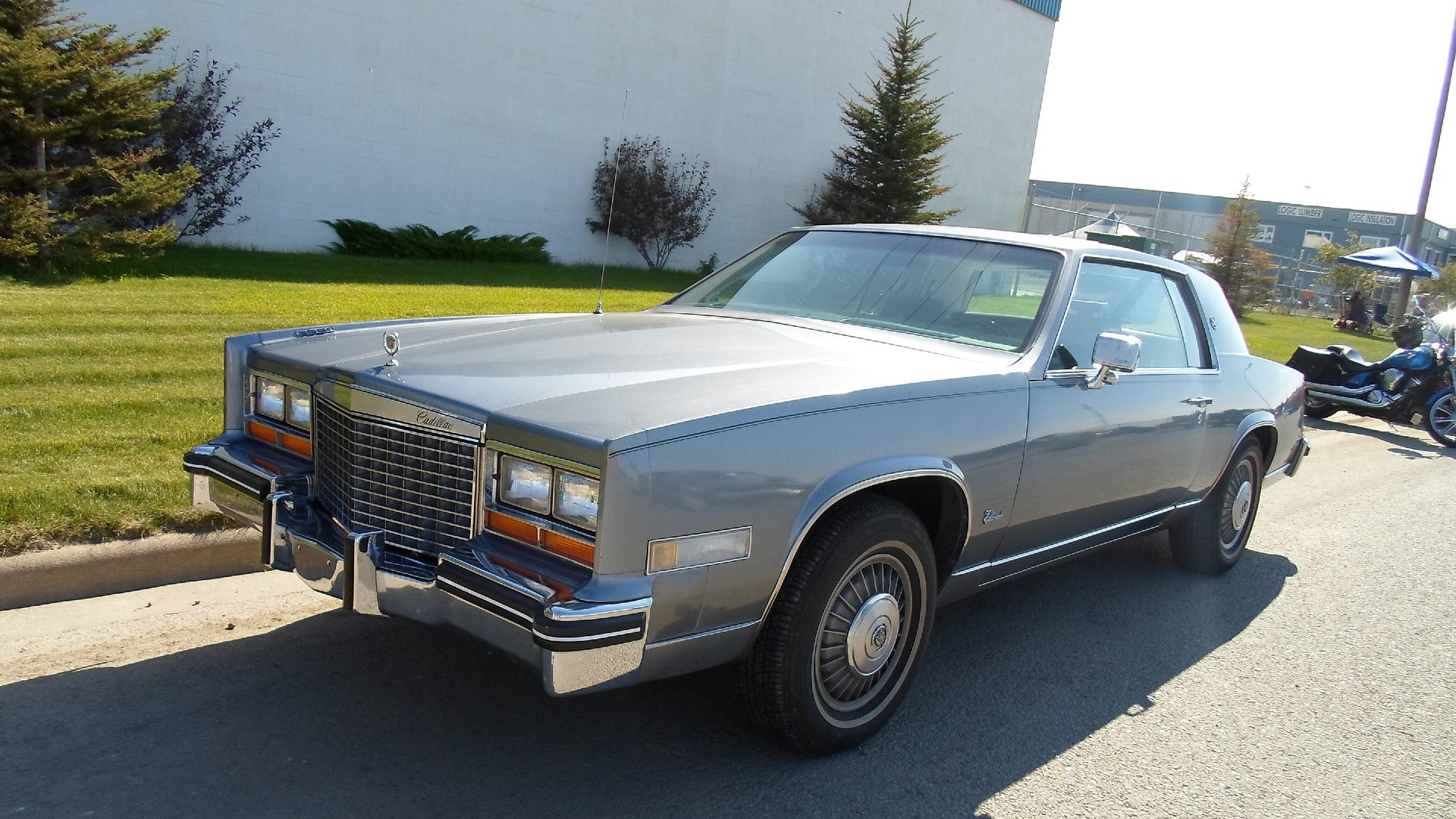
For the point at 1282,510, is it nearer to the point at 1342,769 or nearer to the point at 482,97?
the point at 1342,769

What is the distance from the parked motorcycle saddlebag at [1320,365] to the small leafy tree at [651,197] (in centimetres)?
1083

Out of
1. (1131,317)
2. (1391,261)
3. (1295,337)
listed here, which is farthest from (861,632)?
(1391,261)

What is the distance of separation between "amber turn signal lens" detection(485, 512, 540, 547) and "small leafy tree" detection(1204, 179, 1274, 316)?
29.7 metres

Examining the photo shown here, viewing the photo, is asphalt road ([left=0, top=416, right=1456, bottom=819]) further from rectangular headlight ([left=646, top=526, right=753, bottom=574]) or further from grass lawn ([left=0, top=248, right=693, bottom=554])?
Result: rectangular headlight ([left=646, top=526, right=753, bottom=574])

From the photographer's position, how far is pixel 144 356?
23.7 ft

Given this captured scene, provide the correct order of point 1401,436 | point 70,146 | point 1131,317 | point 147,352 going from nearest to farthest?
point 1131,317 < point 147,352 < point 70,146 < point 1401,436

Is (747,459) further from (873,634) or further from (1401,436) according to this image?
(1401,436)

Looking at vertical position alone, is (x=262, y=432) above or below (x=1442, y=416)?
above

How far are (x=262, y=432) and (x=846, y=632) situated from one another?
207 cm

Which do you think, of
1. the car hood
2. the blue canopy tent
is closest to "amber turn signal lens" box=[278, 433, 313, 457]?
the car hood

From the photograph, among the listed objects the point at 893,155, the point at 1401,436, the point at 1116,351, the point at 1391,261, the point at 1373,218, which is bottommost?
the point at 1401,436

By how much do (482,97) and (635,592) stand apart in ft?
52.6

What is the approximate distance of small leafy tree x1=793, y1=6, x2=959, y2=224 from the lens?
70.2 feet

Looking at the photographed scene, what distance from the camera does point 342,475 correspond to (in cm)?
318
